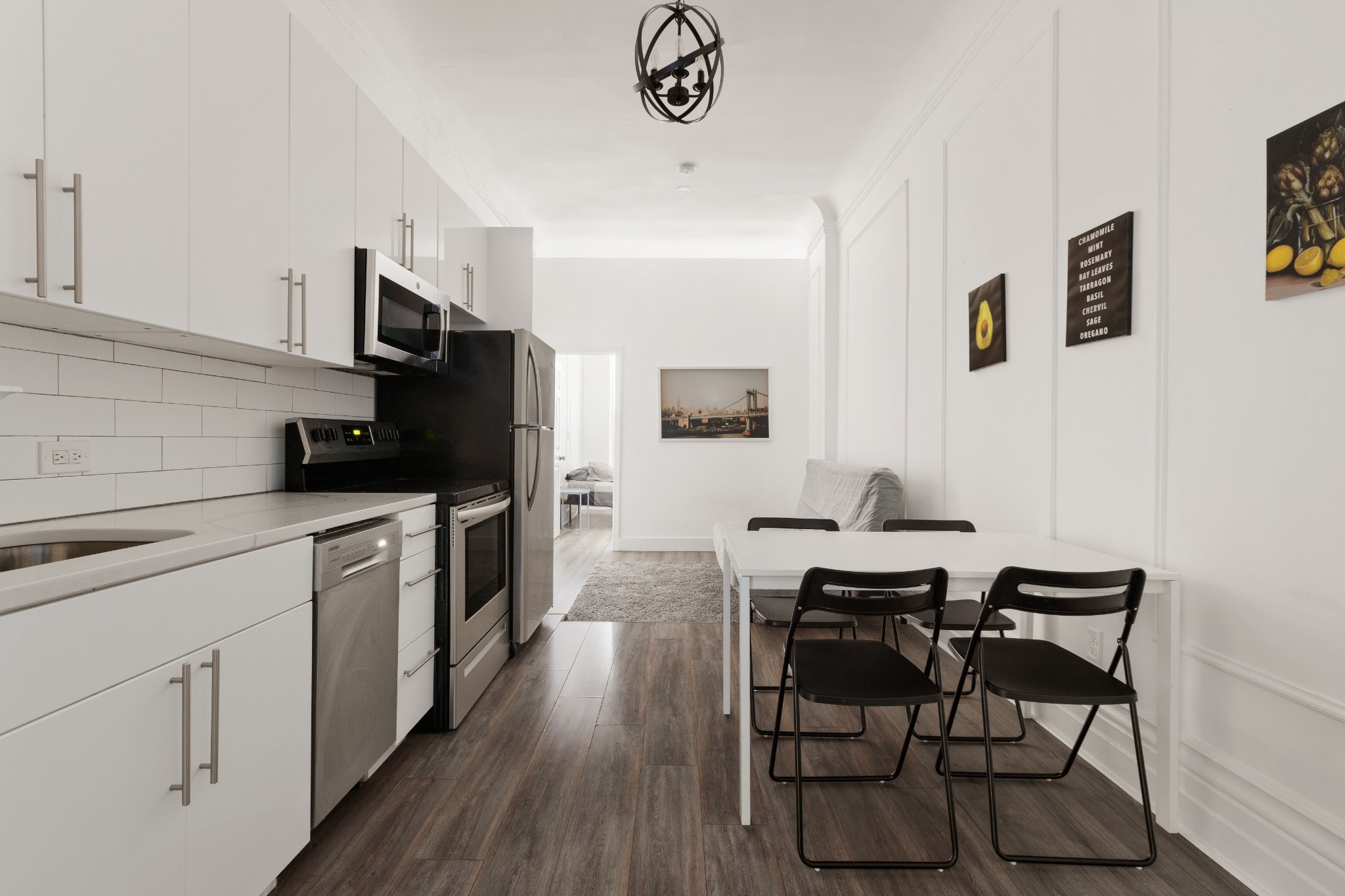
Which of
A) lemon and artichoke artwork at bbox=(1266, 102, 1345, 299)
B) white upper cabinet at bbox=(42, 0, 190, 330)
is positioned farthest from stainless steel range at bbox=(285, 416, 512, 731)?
lemon and artichoke artwork at bbox=(1266, 102, 1345, 299)

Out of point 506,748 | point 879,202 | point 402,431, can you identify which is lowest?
point 506,748

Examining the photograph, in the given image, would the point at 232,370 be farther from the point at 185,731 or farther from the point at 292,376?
the point at 185,731

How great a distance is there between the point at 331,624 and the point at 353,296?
1256mm

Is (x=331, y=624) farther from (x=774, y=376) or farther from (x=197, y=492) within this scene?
(x=774, y=376)

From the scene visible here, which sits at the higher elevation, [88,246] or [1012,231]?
[1012,231]

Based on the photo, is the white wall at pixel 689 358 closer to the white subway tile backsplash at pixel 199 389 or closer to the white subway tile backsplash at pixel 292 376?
the white subway tile backsplash at pixel 292 376

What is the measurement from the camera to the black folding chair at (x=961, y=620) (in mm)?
2268

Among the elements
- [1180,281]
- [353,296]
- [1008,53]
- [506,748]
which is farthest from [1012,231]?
[506,748]

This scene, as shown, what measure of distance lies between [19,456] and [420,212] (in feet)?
6.00

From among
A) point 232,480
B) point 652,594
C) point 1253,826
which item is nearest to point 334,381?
point 232,480

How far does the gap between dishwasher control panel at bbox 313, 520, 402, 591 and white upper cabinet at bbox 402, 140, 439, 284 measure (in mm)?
1354

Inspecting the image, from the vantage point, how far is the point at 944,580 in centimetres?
171

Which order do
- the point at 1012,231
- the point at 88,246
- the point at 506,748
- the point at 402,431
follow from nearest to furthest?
the point at 88,246 < the point at 506,748 < the point at 1012,231 < the point at 402,431

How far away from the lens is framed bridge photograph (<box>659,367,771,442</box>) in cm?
643
